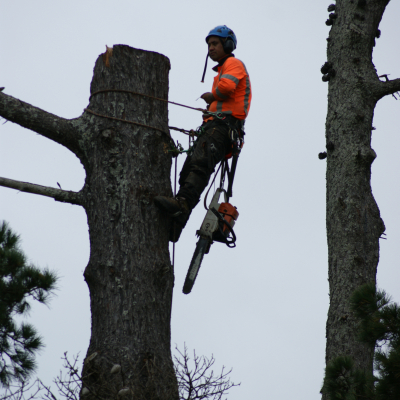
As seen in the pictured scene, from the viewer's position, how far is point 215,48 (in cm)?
537

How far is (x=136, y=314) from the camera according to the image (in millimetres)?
3566

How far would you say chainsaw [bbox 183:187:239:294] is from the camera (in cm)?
476

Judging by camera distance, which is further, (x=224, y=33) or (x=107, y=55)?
(x=224, y=33)

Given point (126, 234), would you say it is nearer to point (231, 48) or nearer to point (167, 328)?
point (167, 328)

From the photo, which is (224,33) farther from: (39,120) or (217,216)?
(39,120)

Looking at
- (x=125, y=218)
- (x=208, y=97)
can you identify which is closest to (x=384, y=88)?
(x=208, y=97)

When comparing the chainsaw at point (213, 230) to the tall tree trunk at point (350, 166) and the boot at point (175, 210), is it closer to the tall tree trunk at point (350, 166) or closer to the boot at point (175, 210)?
the boot at point (175, 210)

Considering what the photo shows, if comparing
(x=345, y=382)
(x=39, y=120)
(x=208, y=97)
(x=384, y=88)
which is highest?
(x=384, y=88)

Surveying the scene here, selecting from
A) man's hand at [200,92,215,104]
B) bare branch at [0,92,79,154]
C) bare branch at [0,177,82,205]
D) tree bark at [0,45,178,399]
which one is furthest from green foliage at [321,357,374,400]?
man's hand at [200,92,215,104]

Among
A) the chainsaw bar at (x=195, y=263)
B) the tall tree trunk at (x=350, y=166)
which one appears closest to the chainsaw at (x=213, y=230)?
the chainsaw bar at (x=195, y=263)

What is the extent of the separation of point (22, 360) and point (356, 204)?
123 inches

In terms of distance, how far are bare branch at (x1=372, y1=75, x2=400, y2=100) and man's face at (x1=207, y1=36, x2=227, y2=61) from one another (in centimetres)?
156

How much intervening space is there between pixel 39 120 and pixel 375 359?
2466 mm

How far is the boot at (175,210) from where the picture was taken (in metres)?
3.80
